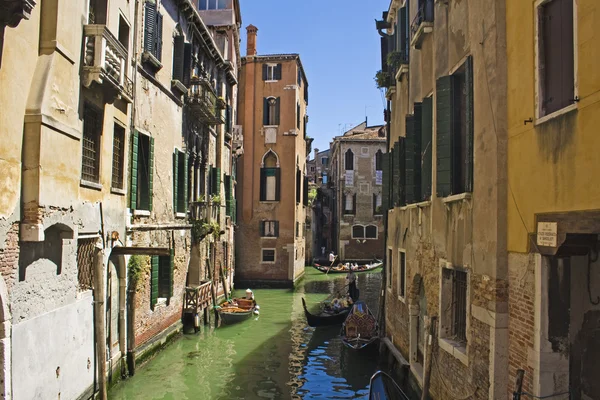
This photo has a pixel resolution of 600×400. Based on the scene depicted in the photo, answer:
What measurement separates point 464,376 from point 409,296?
3.05 metres

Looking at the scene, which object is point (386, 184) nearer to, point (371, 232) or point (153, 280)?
point (153, 280)

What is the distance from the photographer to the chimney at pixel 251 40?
25766 mm

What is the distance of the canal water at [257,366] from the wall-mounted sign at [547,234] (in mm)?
6041

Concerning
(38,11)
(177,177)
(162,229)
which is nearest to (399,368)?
(162,229)

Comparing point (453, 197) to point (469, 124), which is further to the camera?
point (453, 197)

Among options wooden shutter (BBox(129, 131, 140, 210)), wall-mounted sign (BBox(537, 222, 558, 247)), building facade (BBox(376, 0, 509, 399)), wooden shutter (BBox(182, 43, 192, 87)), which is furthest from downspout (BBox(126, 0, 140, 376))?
wall-mounted sign (BBox(537, 222, 558, 247))

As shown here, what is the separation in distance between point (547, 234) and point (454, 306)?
2833mm

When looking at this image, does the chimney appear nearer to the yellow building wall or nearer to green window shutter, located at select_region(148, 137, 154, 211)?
green window shutter, located at select_region(148, 137, 154, 211)

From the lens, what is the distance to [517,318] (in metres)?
5.27

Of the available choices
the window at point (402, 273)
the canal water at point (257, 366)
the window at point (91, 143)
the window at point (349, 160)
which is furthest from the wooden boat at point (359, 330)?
the window at point (349, 160)

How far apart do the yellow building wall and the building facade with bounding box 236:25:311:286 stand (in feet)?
63.4

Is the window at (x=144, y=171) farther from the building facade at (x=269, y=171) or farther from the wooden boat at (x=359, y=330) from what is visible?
the building facade at (x=269, y=171)

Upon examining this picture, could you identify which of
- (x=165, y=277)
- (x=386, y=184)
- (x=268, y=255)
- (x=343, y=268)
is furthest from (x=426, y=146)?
(x=343, y=268)

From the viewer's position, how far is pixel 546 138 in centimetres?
471
